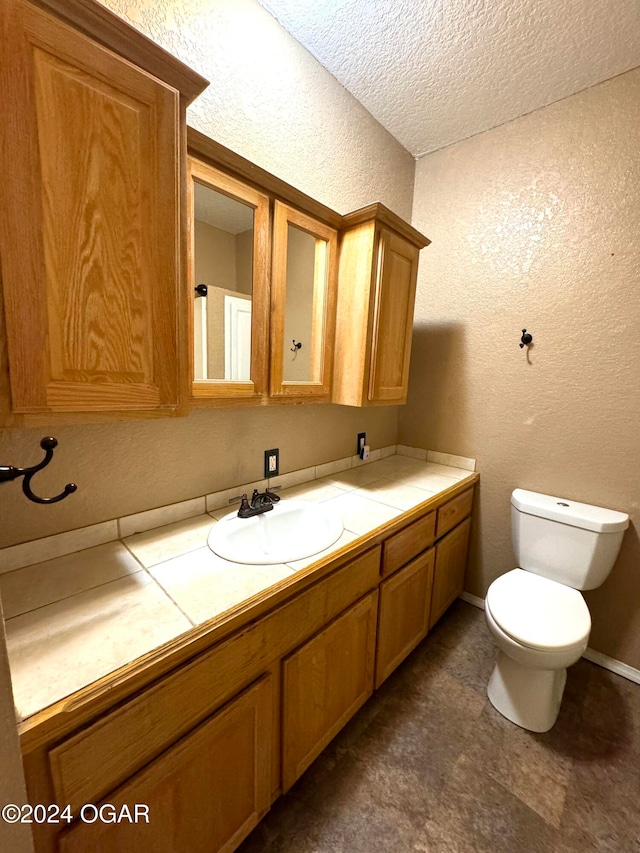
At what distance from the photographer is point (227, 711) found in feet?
2.59

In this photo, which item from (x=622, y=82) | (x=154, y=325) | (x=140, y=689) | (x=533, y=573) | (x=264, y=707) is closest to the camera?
(x=140, y=689)

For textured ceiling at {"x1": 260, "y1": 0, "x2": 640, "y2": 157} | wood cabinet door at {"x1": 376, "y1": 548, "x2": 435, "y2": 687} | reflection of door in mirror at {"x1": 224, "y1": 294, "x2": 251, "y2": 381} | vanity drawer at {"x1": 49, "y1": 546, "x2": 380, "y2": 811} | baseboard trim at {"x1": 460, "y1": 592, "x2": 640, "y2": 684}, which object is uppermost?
textured ceiling at {"x1": 260, "y1": 0, "x2": 640, "y2": 157}

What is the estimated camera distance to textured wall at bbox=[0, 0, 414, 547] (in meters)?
0.97

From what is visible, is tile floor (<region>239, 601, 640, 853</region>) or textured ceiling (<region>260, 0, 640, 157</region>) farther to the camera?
textured ceiling (<region>260, 0, 640, 157</region>)

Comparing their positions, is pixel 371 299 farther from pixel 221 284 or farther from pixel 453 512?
pixel 453 512

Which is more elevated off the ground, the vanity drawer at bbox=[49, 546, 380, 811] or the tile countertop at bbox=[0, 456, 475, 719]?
the tile countertop at bbox=[0, 456, 475, 719]

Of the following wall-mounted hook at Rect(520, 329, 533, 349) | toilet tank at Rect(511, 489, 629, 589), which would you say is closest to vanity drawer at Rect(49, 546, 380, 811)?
toilet tank at Rect(511, 489, 629, 589)

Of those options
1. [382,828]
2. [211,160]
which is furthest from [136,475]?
[382,828]

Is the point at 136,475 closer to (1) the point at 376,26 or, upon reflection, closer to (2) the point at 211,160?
(2) the point at 211,160

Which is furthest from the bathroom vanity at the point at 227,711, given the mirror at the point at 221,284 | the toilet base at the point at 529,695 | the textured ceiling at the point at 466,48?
the textured ceiling at the point at 466,48

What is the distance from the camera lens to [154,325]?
780 millimetres

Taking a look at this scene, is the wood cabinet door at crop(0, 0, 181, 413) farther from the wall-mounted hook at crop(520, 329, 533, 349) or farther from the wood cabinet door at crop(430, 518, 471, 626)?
the wall-mounted hook at crop(520, 329, 533, 349)

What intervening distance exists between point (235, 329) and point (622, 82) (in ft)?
6.29

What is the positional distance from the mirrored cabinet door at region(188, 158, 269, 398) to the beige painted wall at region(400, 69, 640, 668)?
1235 millimetres
